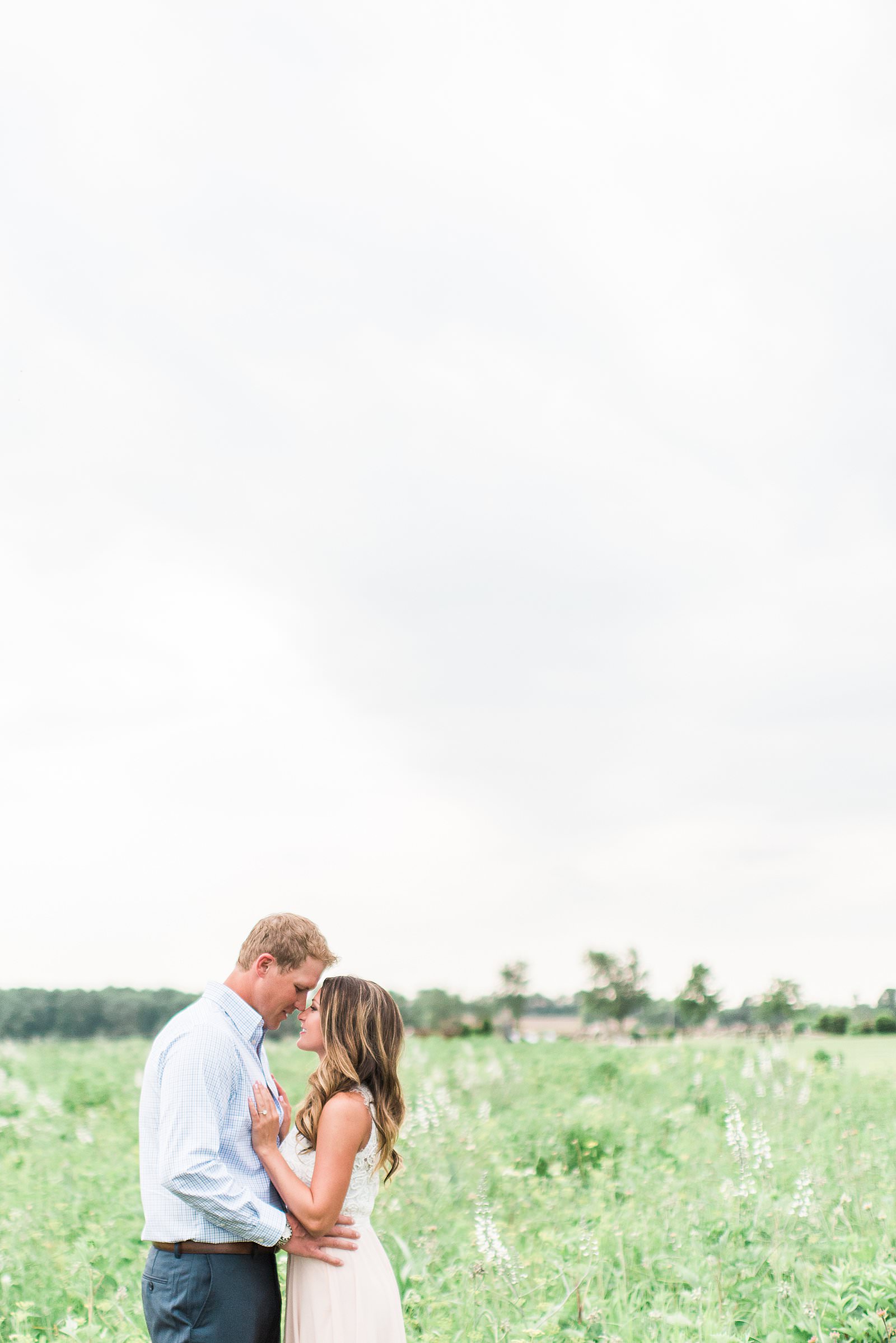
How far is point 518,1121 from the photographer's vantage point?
415 inches

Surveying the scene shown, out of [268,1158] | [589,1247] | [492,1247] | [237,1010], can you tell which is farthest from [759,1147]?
[237,1010]

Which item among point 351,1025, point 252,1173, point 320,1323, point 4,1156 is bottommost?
point 4,1156

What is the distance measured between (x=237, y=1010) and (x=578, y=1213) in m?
5.11

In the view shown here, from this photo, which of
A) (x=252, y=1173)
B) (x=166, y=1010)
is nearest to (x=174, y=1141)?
(x=252, y=1173)

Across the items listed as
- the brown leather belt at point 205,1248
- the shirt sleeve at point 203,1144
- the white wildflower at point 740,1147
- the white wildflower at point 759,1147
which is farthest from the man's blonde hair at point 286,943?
the white wildflower at point 759,1147

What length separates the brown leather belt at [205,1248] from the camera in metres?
3.46

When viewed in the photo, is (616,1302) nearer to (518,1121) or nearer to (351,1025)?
(351,1025)

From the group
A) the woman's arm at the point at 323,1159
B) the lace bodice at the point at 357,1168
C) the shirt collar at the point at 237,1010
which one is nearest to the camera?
the woman's arm at the point at 323,1159

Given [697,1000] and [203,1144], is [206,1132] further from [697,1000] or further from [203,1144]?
[697,1000]

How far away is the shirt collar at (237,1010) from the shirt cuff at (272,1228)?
54cm

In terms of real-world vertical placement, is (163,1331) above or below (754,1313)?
above

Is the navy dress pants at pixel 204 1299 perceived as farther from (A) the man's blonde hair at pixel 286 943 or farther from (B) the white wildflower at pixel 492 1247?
(B) the white wildflower at pixel 492 1247

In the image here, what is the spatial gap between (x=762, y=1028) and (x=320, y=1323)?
18028mm

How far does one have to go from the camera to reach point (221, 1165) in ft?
10.9
